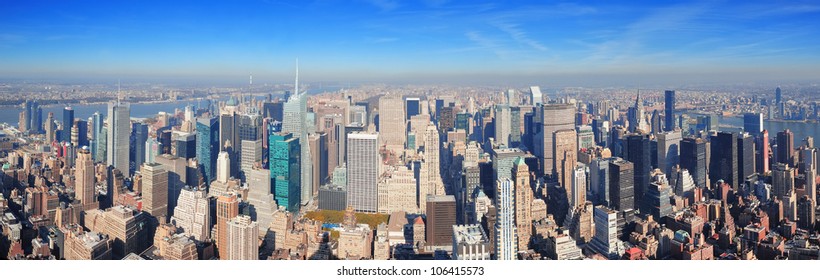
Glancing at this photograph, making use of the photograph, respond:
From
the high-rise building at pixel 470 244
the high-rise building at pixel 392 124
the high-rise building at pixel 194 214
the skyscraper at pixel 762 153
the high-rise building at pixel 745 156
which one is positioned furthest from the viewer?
the high-rise building at pixel 745 156

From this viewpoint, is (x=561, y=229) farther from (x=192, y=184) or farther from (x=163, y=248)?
(x=192, y=184)

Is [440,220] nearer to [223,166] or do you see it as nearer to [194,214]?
[194,214]

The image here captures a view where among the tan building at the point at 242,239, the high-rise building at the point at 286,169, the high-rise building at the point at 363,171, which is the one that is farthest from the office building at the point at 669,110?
the tan building at the point at 242,239

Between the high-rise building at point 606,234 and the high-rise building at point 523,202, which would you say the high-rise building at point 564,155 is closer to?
the high-rise building at point 523,202

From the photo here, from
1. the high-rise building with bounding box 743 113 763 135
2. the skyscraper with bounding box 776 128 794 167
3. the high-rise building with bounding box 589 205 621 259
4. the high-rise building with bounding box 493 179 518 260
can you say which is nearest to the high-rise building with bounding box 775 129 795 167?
the skyscraper with bounding box 776 128 794 167

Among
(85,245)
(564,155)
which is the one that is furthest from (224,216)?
(564,155)
